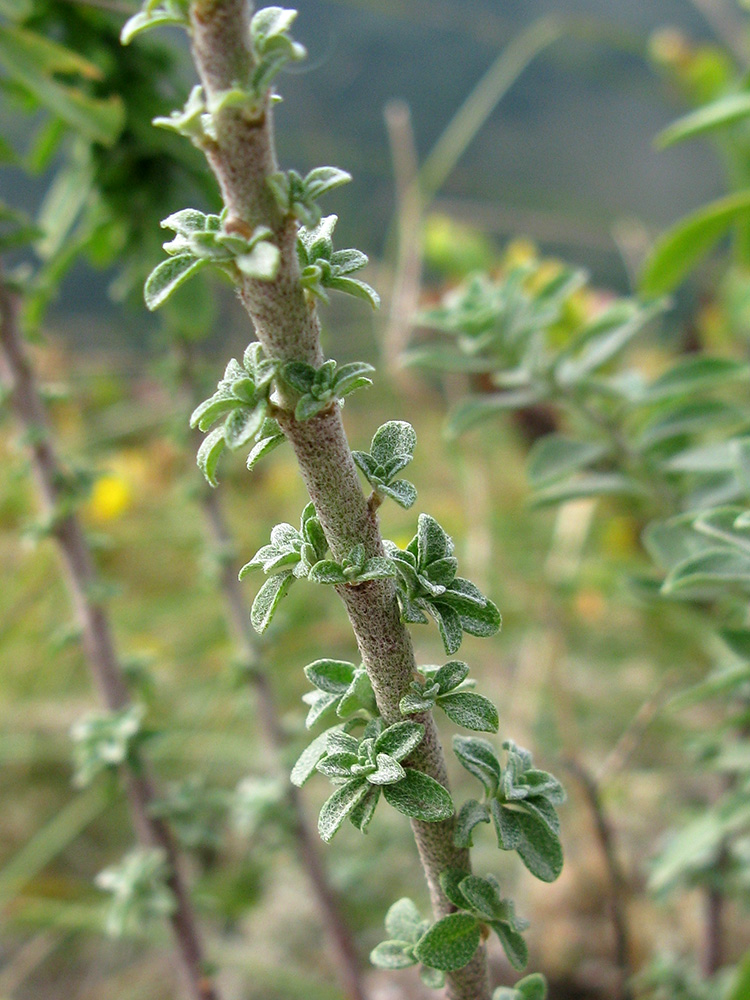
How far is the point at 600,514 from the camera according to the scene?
1051 mm

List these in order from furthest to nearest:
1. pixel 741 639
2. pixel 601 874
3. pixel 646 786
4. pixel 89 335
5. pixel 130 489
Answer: pixel 89 335 → pixel 130 489 → pixel 646 786 → pixel 601 874 → pixel 741 639

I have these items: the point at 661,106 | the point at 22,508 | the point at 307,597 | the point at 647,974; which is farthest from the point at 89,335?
the point at 647,974

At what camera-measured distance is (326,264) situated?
199mm

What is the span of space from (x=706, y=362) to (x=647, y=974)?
372mm

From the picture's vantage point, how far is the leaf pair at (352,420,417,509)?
22 cm

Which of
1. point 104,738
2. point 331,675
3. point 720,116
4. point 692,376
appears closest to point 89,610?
point 104,738

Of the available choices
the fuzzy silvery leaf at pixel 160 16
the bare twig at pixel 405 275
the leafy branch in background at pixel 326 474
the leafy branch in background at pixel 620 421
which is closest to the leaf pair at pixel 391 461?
the leafy branch in background at pixel 326 474

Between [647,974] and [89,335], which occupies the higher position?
[89,335]

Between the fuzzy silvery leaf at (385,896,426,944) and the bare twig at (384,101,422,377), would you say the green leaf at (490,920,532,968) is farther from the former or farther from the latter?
the bare twig at (384,101,422,377)

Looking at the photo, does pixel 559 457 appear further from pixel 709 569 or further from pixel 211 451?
pixel 211 451

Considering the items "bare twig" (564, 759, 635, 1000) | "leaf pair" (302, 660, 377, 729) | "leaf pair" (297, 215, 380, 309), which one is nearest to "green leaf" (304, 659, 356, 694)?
"leaf pair" (302, 660, 377, 729)

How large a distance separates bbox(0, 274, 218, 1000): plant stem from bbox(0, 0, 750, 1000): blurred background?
0.02m

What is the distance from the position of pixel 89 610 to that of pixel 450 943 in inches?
12.0

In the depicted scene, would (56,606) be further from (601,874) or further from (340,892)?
(601,874)
